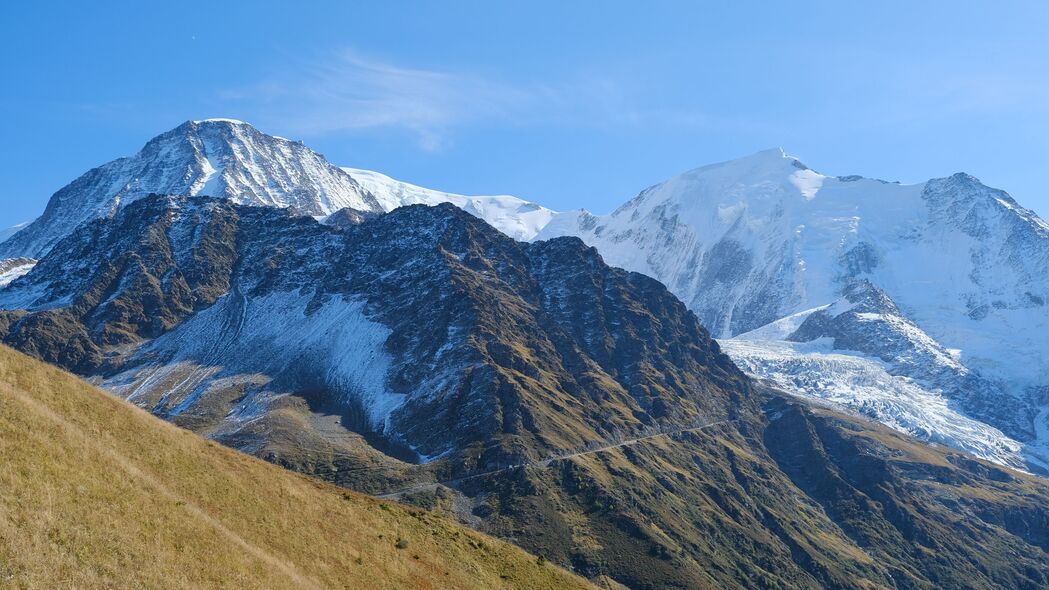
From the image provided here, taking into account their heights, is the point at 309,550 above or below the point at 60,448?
below

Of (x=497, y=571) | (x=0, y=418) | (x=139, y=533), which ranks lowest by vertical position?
(x=497, y=571)

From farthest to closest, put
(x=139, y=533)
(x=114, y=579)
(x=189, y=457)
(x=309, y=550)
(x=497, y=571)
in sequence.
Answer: (x=497, y=571) < (x=189, y=457) < (x=309, y=550) < (x=139, y=533) < (x=114, y=579)

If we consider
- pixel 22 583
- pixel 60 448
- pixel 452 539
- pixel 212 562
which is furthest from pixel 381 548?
pixel 22 583

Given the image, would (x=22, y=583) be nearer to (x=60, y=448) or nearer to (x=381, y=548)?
(x=60, y=448)

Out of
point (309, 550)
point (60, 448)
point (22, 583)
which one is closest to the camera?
point (22, 583)

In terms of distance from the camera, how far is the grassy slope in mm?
44531

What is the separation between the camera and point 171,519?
171ft

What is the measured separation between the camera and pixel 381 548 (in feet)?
228

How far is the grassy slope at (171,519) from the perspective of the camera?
44.5 meters

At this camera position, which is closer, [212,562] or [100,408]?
[212,562]

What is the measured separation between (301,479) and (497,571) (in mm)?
19963

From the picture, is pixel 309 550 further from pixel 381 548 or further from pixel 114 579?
pixel 114 579

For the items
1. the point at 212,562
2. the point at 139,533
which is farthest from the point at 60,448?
the point at 212,562

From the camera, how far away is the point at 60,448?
52.3m
